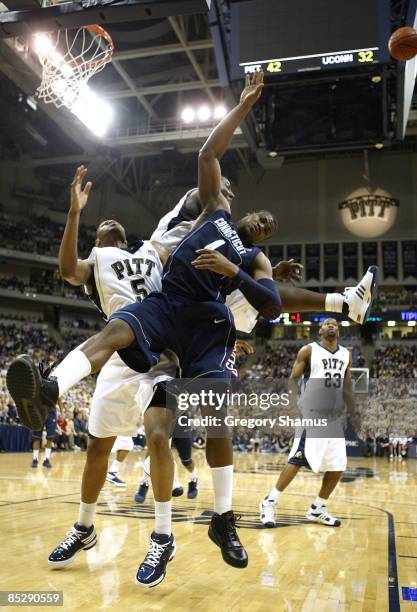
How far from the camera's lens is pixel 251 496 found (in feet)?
25.0

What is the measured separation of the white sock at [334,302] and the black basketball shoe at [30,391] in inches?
77.5

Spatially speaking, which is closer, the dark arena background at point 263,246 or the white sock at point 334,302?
Result: the dark arena background at point 263,246

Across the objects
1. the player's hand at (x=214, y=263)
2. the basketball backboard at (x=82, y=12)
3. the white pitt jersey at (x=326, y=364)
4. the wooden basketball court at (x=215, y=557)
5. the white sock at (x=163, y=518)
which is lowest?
the wooden basketball court at (x=215, y=557)

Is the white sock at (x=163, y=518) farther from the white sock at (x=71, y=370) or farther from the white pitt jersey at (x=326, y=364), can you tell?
the white pitt jersey at (x=326, y=364)

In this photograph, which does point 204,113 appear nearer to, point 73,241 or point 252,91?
point 252,91

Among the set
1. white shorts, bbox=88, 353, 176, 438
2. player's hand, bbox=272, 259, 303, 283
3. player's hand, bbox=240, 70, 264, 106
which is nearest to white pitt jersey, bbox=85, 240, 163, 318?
white shorts, bbox=88, 353, 176, 438

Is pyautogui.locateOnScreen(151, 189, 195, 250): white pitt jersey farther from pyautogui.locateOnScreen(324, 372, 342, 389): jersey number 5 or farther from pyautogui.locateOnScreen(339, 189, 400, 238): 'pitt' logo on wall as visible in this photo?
pyautogui.locateOnScreen(339, 189, 400, 238): 'pitt' logo on wall

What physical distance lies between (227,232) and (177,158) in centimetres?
2421

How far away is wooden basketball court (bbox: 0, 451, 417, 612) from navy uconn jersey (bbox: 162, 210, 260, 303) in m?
1.50

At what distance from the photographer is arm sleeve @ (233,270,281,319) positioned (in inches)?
113

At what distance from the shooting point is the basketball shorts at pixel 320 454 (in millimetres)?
5465

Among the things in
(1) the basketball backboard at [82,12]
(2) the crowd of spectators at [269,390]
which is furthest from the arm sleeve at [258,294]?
(1) the basketball backboard at [82,12]

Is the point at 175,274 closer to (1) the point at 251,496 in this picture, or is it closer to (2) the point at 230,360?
(2) the point at 230,360

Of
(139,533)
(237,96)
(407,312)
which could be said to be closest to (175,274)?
(139,533)
